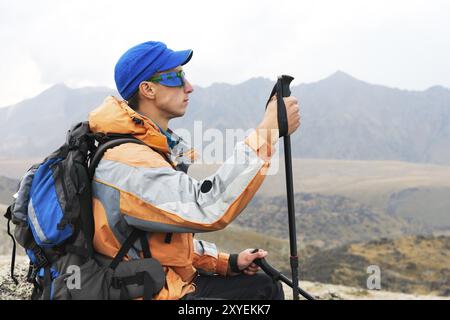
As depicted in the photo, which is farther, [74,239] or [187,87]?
[187,87]

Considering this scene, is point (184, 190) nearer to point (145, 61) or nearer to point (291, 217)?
point (145, 61)

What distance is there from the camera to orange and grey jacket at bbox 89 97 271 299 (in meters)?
2.84

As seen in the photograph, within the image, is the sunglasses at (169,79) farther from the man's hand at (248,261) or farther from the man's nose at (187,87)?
the man's hand at (248,261)

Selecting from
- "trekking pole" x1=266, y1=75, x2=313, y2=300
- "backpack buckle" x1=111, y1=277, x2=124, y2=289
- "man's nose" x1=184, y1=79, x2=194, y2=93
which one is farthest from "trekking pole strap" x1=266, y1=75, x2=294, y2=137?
"backpack buckle" x1=111, y1=277, x2=124, y2=289

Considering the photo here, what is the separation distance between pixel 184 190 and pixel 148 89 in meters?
0.95

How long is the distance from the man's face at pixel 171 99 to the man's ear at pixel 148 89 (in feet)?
0.09

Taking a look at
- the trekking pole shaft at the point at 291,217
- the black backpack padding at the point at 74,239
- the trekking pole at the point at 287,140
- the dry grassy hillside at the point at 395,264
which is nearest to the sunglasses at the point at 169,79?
the black backpack padding at the point at 74,239

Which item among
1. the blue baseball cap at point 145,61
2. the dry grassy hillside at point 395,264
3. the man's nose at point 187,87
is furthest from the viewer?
the dry grassy hillside at point 395,264

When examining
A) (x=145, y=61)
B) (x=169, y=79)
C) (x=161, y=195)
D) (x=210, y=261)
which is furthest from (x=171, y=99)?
(x=210, y=261)

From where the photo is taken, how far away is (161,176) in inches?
114

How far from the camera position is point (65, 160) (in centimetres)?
303

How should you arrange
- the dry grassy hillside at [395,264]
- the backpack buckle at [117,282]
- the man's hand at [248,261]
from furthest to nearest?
the dry grassy hillside at [395,264] < the man's hand at [248,261] < the backpack buckle at [117,282]

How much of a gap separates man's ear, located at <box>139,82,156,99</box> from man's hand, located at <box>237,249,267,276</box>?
5.02 ft

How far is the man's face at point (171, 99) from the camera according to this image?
3.51 metres
